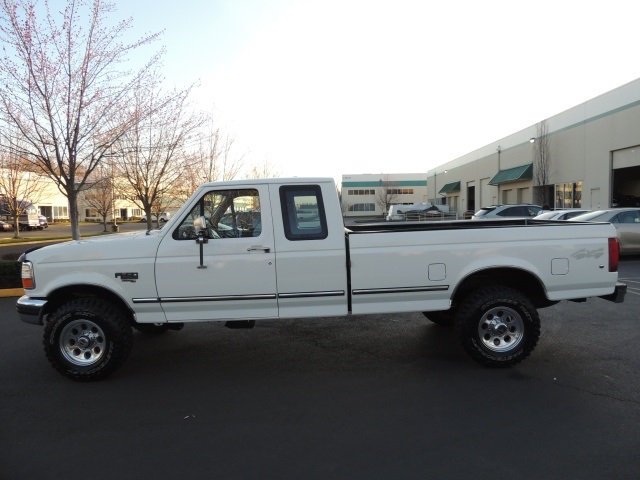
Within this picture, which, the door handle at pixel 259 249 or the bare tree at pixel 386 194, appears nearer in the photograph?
the door handle at pixel 259 249

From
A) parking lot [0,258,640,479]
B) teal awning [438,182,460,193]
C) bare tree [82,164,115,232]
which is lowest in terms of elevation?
parking lot [0,258,640,479]

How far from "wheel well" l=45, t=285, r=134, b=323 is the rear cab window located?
199 cm

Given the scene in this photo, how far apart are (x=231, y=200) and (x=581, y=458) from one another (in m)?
3.91

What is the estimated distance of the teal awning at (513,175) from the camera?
3560cm

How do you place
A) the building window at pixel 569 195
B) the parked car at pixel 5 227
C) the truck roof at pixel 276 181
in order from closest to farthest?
the truck roof at pixel 276 181
the building window at pixel 569 195
the parked car at pixel 5 227

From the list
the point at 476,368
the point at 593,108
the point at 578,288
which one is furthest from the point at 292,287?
the point at 593,108

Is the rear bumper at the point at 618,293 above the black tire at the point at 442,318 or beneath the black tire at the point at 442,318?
above

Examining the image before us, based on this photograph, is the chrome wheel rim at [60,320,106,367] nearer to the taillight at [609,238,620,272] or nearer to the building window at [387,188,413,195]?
the taillight at [609,238,620,272]

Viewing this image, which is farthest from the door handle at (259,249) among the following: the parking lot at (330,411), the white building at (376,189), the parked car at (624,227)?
the white building at (376,189)

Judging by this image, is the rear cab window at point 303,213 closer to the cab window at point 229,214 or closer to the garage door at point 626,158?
the cab window at point 229,214

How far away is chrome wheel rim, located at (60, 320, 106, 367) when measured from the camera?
15.9ft

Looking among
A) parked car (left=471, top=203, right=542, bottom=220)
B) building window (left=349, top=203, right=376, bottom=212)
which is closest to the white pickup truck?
parked car (left=471, top=203, right=542, bottom=220)

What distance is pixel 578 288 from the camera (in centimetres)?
507

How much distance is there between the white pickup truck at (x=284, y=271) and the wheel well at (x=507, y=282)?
79 mm
